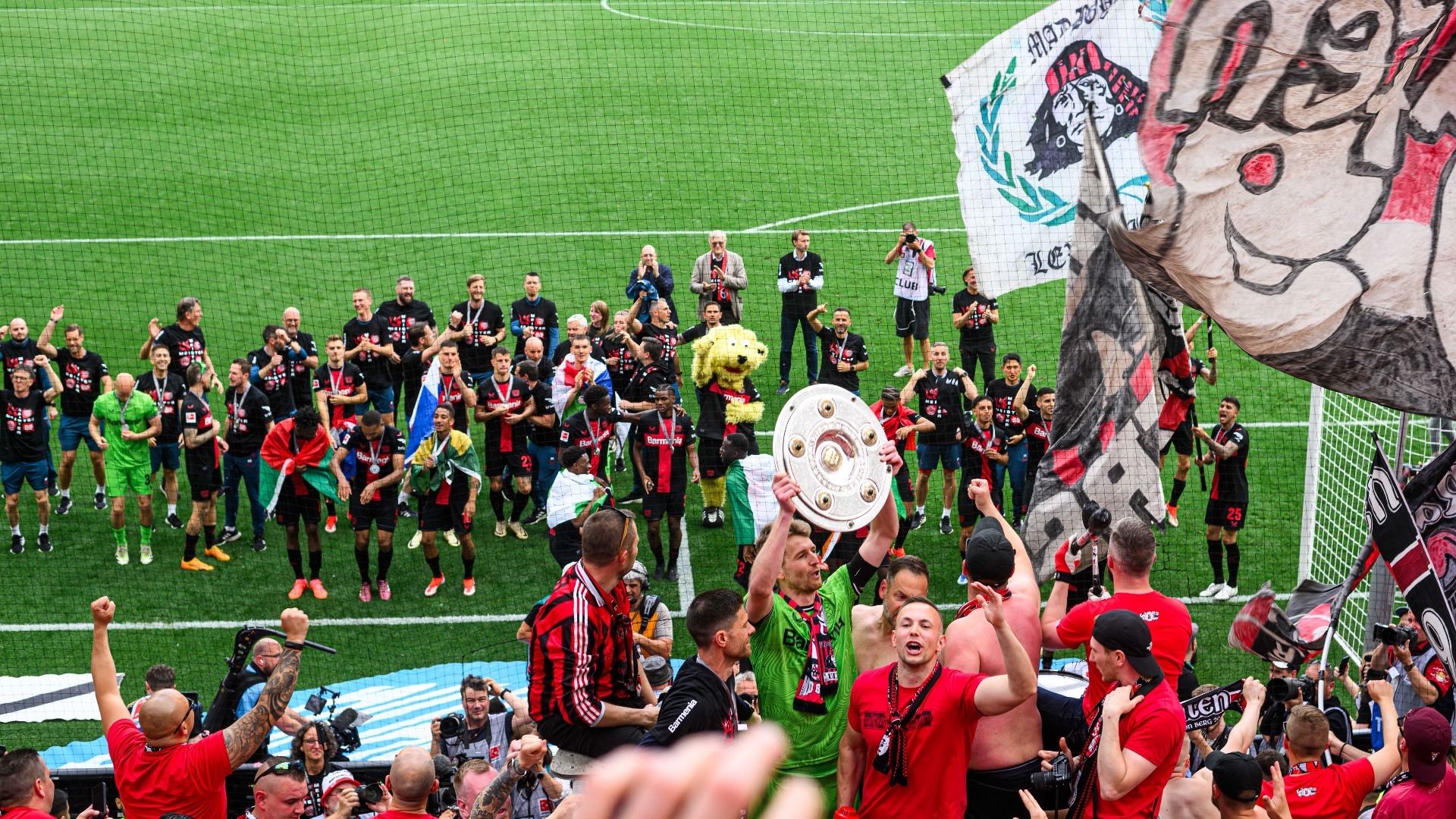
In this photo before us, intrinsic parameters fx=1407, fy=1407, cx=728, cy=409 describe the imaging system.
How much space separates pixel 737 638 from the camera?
4.46m

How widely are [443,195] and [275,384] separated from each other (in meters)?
9.79

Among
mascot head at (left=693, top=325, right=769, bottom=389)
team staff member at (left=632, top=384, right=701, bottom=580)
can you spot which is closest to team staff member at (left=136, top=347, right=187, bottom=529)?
team staff member at (left=632, top=384, right=701, bottom=580)

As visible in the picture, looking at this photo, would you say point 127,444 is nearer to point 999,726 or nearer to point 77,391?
point 77,391

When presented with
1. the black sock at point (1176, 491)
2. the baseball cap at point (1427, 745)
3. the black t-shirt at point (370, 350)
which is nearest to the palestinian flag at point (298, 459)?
the black t-shirt at point (370, 350)

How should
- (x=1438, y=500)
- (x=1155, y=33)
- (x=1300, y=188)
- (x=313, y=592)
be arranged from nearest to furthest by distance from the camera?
(x=1300, y=188)
(x=1438, y=500)
(x=1155, y=33)
(x=313, y=592)

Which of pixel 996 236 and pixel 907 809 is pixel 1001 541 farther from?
pixel 996 236

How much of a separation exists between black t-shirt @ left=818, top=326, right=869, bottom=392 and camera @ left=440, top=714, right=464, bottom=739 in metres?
5.91

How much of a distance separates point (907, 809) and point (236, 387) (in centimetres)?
803

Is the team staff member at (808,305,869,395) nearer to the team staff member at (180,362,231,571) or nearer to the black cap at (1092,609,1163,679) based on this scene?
the team staff member at (180,362,231,571)

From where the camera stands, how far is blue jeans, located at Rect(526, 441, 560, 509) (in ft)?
38.0

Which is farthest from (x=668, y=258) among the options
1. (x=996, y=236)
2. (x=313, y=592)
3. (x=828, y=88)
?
(x=996, y=236)

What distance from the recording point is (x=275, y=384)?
1216 centimetres

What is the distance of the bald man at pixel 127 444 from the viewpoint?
35.7 ft

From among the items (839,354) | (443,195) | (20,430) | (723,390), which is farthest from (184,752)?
(443,195)
